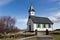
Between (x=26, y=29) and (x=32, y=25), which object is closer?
(x=32, y=25)

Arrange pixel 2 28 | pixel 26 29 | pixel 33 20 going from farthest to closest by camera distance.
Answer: pixel 26 29, pixel 33 20, pixel 2 28

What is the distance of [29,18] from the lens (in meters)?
50.2

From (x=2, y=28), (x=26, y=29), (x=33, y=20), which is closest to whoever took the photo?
(x=2, y=28)

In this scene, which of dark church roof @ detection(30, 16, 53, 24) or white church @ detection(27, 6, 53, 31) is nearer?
white church @ detection(27, 6, 53, 31)

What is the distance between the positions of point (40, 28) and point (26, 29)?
4916 mm

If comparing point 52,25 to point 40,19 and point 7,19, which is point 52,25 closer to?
point 40,19

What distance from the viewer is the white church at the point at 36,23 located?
49000 mm

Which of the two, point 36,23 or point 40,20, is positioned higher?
point 40,20

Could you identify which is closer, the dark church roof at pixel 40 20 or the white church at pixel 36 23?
Answer: the white church at pixel 36 23

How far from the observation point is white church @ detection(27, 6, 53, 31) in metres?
49.0

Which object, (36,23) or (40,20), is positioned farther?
(40,20)

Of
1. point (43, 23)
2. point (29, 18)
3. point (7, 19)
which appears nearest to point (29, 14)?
point (29, 18)

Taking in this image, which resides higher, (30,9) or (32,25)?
(30,9)

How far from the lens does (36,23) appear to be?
4872 cm
